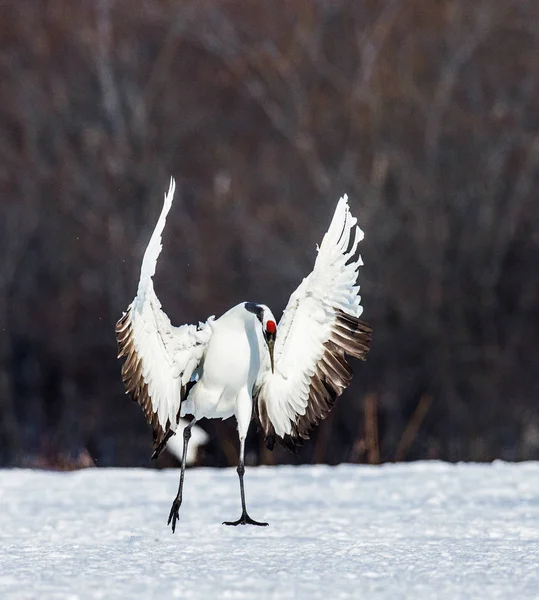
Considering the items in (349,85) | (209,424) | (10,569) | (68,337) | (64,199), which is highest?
(349,85)

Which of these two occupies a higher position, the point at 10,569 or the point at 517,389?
the point at 517,389

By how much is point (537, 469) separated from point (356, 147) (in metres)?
11.1

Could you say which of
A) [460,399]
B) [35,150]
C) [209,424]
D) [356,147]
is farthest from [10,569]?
[35,150]

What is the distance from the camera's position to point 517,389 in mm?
18969

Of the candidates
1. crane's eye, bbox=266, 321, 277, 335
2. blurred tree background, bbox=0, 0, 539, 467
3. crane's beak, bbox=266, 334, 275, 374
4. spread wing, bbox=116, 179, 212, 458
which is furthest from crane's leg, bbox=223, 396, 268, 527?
blurred tree background, bbox=0, 0, 539, 467

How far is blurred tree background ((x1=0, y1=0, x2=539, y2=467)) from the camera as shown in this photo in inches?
755

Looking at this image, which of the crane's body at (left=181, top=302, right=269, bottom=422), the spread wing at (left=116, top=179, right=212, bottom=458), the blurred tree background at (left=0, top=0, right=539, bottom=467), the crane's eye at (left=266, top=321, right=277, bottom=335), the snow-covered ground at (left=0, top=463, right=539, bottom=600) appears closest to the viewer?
the snow-covered ground at (left=0, top=463, right=539, bottom=600)

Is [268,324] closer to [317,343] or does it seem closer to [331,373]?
[317,343]

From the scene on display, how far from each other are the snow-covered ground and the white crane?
541mm

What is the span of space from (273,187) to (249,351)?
14104mm

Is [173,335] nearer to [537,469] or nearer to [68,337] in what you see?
[537,469]

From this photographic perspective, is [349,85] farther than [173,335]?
Yes

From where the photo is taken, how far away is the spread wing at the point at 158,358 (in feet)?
20.8

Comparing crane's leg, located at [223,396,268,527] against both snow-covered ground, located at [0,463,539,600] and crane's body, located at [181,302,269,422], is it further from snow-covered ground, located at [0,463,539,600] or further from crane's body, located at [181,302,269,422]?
snow-covered ground, located at [0,463,539,600]
